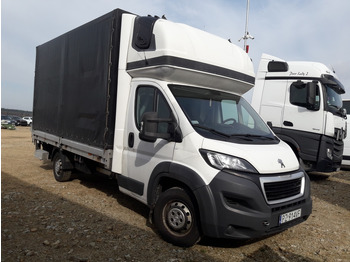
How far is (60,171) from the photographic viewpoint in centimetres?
663

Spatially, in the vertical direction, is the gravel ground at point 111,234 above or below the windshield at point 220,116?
below

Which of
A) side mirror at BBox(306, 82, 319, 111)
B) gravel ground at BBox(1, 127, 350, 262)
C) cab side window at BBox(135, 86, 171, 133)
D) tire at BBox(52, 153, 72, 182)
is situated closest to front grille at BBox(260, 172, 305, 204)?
gravel ground at BBox(1, 127, 350, 262)

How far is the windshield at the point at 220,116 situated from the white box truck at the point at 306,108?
257 cm

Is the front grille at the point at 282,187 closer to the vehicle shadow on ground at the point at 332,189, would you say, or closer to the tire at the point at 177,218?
the tire at the point at 177,218

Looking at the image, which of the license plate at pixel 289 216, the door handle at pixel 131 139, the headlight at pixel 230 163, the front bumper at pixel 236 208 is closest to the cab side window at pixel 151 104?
the door handle at pixel 131 139

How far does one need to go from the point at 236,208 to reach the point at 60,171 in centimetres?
483

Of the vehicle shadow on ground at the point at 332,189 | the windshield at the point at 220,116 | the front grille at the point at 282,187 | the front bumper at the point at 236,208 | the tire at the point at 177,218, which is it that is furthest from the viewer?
the vehicle shadow on ground at the point at 332,189

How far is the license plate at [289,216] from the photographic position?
3.34 m

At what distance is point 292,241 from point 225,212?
153 cm

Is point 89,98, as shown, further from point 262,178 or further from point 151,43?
point 262,178

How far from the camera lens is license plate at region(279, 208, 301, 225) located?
3340mm

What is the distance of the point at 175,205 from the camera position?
11.9 ft

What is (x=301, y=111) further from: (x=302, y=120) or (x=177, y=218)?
(x=177, y=218)

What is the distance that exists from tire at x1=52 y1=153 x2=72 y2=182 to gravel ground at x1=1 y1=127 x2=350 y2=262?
40 centimetres
